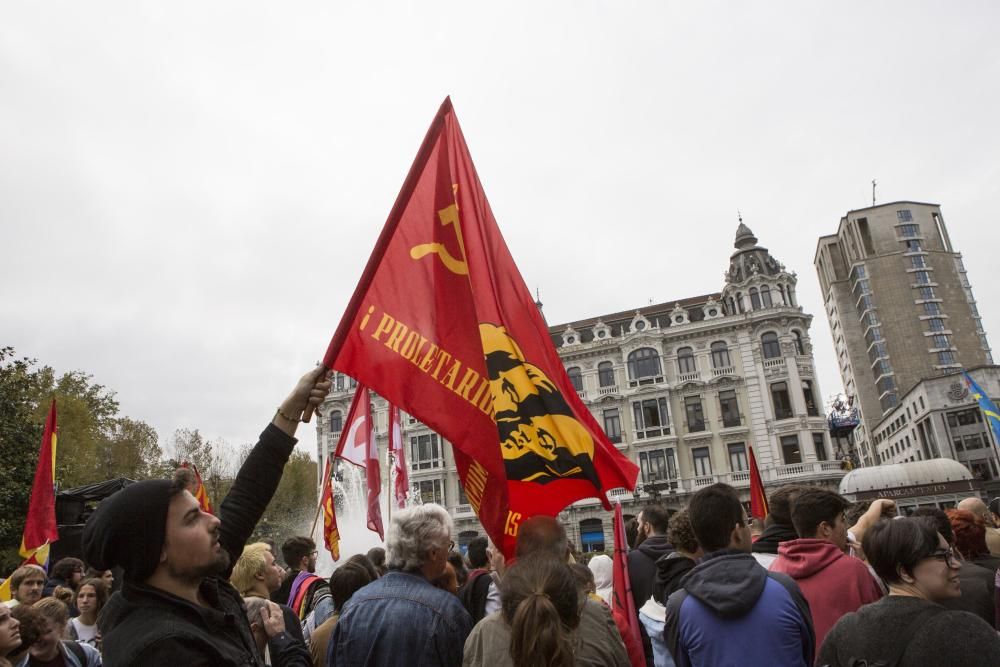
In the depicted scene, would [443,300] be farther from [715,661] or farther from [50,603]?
[50,603]

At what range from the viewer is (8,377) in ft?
76.1

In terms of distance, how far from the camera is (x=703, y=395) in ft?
130

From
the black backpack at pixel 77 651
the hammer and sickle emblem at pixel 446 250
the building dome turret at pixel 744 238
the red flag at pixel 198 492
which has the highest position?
the building dome turret at pixel 744 238

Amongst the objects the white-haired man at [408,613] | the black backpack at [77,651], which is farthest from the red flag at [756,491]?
the black backpack at [77,651]

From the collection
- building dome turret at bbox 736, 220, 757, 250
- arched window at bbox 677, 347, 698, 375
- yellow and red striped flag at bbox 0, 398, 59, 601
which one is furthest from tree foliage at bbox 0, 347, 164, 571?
building dome turret at bbox 736, 220, 757, 250

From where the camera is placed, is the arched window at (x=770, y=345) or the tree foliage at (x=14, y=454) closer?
the tree foliage at (x=14, y=454)

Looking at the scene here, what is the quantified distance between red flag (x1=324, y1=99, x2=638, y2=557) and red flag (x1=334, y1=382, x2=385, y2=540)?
594cm

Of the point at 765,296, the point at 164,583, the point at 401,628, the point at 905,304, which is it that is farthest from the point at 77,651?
the point at 905,304

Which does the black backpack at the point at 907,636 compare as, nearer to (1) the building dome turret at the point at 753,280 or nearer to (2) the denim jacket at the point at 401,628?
(2) the denim jacket at the point at 401,628

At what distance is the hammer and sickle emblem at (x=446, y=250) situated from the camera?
165 inches

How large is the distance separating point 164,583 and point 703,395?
4009 centimetres

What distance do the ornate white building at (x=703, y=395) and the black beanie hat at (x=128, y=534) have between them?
1420 inches

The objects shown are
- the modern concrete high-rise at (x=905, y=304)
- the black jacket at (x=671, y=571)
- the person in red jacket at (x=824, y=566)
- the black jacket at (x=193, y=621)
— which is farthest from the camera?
the modern concrete high-rise at (x=905, y=304)

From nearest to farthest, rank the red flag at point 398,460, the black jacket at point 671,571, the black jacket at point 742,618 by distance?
1. the black jacket at point 742,618
2. the black jacket at point 671,571
3. the red flag at point 398,460
